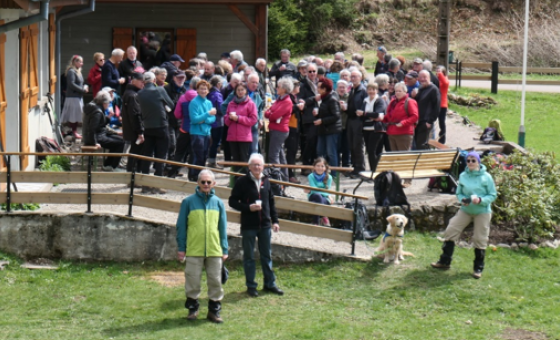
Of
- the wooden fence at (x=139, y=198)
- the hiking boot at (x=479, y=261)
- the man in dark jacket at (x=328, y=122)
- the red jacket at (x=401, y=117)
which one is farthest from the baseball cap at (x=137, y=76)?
the hiking boot at (x=479, y=261)

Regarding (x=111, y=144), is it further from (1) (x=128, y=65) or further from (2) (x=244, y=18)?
(2) (x=244, y=18)

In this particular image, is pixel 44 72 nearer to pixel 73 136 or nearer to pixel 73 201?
pixel 73 136

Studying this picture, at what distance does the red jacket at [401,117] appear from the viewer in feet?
49.5

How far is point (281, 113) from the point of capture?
586 inches

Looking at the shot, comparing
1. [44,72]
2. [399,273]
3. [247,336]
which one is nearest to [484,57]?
[44,72]

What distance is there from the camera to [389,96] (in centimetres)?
1688

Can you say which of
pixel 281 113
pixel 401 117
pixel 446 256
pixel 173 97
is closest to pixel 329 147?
pixel 281 113

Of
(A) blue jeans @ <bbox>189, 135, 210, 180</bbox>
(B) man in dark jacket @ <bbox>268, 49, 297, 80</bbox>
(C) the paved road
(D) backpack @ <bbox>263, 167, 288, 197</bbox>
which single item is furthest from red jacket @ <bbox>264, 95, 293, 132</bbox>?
(C) the paved road

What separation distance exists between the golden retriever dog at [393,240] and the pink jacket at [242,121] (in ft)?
10.1

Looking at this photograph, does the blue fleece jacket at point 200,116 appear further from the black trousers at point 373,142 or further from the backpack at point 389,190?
the black trousers at point 373,142

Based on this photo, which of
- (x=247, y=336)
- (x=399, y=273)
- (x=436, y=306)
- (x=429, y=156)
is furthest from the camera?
(x=429, y=156)

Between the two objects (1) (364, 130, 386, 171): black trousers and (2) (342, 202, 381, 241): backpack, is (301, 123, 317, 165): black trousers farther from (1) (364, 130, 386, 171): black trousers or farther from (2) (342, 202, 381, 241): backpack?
(2) (342, 202, 381, 241): backpack

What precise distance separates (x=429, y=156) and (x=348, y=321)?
14.8 ft

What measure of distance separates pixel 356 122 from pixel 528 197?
10.5 ft
